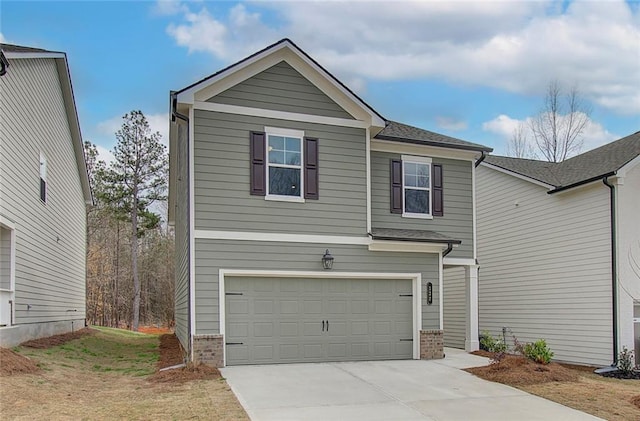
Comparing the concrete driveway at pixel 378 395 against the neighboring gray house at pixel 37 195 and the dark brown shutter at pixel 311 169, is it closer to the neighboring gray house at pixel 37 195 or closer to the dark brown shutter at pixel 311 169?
the dark brown shutter at pixel 311 169

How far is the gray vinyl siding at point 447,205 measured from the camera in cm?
1383

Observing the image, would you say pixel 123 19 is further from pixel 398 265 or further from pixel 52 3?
pixel 398 265

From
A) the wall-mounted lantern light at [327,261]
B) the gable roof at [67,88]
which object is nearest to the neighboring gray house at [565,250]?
the wall-mounted lantern light at [327,261]

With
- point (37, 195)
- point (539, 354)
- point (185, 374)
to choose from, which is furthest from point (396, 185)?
point (37, 195)

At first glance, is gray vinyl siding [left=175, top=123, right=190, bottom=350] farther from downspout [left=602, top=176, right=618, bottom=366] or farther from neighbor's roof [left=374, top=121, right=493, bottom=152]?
downspout [left=602, top=176, right=618, bottom=366]

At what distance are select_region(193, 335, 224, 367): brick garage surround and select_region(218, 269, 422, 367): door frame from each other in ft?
0.40

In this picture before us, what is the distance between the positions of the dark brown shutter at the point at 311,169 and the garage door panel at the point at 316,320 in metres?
1.98

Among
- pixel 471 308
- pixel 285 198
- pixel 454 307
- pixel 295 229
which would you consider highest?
pixel 285 198

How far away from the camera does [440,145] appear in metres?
14.3

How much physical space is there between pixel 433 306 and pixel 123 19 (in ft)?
33.5

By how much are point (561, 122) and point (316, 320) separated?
23.9 m

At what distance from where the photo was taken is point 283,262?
1206 centimetres

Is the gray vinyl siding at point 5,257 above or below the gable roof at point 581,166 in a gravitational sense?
below

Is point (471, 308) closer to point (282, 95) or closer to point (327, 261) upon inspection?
Answer: point (327, 261)
